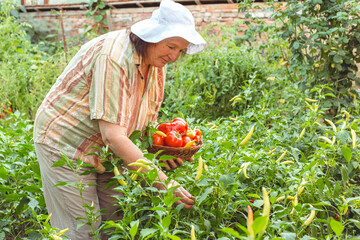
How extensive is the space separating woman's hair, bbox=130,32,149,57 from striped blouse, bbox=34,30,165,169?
0.07 feet

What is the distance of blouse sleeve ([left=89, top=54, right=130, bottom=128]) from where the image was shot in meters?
1.65

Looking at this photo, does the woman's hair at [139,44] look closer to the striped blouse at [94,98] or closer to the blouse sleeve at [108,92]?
the striped blouse at [94,98]

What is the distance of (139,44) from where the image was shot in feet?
5.82

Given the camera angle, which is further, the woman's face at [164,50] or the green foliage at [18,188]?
the green foliage at [18,188]

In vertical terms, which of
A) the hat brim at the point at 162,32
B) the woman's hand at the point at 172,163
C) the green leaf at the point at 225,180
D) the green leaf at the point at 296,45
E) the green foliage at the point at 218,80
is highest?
the hat brim at the point at 162,32

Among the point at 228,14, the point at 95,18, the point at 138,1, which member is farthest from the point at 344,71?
the point at 95,18

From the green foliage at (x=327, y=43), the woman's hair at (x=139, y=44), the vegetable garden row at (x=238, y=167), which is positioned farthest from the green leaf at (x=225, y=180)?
the green foliage at (x=327, y=43)

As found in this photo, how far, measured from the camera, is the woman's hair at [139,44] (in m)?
1.77

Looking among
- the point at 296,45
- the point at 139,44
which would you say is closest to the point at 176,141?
the point at 139,44

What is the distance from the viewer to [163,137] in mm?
1938

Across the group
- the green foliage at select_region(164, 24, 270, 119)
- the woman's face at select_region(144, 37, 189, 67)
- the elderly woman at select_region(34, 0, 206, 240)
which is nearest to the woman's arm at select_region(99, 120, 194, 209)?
the elderly woman at select_region(34, 0, 206, 240)

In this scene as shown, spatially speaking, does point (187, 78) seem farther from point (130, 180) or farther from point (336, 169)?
point (130, 180)

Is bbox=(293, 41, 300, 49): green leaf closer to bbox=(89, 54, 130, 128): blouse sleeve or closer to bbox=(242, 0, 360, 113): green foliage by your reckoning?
bbox=(242, 0, 360, 113): green foliage

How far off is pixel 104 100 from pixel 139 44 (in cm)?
30
